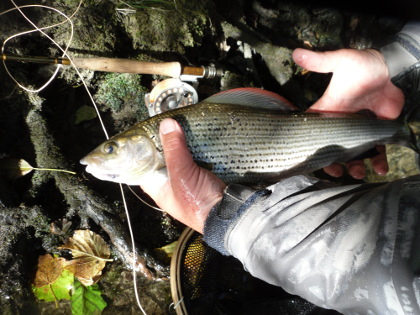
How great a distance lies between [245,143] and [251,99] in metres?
0.41

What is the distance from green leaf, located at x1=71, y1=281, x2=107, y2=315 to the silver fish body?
103 centimetres

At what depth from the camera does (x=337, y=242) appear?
4.50 ft

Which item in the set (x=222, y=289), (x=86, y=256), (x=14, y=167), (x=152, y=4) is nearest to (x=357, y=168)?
(x=222, y=289)

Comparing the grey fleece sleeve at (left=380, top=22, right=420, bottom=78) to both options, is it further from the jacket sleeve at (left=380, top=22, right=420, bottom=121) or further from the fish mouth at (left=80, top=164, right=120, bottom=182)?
the fish mouth at (left=80, top=164, right=120, bottom=182)

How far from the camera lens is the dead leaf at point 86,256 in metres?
2.46

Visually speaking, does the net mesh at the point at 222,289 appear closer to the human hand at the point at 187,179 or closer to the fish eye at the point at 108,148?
the human hand at the point at 187,179

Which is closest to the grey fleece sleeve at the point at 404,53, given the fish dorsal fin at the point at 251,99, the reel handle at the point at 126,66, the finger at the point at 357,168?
the finger at the point at 357,168

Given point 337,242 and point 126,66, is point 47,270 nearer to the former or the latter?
point 126,66

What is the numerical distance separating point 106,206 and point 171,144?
94 cm

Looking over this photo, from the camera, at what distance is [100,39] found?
2627 mm

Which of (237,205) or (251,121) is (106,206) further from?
(251,121)

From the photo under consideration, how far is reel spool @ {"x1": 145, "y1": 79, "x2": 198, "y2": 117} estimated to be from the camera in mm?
2572

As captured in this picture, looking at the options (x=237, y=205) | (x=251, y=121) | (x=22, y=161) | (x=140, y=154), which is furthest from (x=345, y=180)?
(x=22, y=161)

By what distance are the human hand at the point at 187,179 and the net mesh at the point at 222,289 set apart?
0.60m
